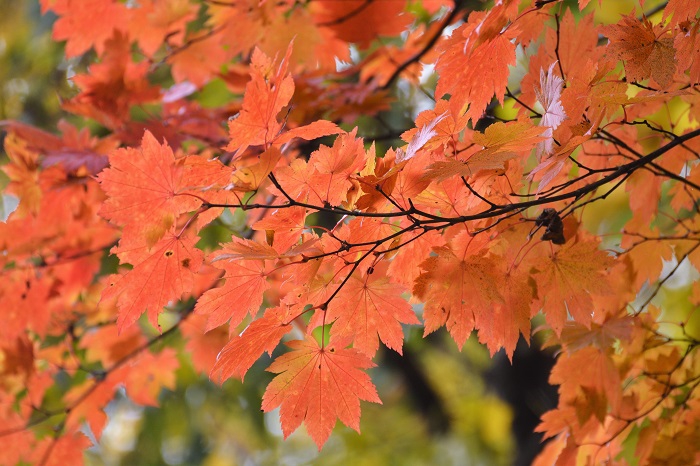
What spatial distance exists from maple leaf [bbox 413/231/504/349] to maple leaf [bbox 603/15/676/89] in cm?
33

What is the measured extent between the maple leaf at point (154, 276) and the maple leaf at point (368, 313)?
233 millimetres

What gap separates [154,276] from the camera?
1098 mm

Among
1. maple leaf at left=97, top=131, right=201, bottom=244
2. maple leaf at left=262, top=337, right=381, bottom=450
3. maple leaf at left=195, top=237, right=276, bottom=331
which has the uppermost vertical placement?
maple leaf at left=97, top=131, right=201, bottom=244

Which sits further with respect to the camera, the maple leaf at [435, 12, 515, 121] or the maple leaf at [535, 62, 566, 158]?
the maple leaf at [435, 12, 515, 121]

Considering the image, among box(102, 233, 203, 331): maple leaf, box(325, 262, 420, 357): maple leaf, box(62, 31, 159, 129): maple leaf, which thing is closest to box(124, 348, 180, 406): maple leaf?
box(62, 31, 159, 129): maple leaf

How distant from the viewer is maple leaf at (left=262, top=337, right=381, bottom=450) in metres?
1.07

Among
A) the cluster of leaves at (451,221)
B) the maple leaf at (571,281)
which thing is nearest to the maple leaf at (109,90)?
the cluster of leaves at (451,221)

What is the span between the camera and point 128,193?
1.07 m

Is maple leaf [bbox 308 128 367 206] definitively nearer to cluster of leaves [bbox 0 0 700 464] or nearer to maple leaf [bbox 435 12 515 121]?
cluster of leaves [bbox 0 0 700 464]

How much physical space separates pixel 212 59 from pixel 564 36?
117 centimetres

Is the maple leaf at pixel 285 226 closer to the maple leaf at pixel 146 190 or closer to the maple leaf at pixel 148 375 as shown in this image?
the maple leaf at pixel 146 190

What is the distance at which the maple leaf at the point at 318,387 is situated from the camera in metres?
1.07

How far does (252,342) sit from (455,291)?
1.03ft

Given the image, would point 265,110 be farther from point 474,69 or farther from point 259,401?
point 259,401
